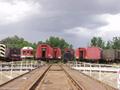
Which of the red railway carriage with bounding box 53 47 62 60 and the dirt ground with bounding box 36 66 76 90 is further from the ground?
the red railway carriage with bounding box 53 47 62 60

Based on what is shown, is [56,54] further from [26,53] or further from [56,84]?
[56,84]

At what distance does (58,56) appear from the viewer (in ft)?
328

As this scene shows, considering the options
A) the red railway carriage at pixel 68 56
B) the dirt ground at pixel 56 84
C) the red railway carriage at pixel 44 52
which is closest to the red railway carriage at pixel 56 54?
the red railway carriage at pixel 68 56

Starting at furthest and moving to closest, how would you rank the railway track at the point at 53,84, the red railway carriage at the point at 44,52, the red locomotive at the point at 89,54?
the red railway carriage at the point at 44,52
the red locomotive at the point at 89,54
the railway track at the point at 53,84

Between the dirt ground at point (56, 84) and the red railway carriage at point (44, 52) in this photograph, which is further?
the red railway carriage at point (44, 52)

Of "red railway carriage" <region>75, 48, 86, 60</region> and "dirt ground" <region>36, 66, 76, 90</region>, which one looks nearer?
"dirt ground" <region>36, 66, 76, 90</region>

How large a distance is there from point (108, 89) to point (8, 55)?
63362 mm

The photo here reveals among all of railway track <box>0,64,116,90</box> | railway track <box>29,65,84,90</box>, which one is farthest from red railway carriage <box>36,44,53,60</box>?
railway track <box>0,64,116,90</box>

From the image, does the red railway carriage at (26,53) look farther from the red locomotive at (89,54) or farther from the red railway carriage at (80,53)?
the red locomotive at (89,54)

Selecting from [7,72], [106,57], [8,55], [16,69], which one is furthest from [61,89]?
[106,57]

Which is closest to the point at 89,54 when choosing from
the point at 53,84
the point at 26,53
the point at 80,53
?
the point at 80,53

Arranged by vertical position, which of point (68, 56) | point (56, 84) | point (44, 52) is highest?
point (44, 52)

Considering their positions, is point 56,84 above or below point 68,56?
below

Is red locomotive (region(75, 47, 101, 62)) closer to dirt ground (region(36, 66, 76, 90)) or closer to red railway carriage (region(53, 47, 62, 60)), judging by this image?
red railway carriage (region(53, 47, 62, 60))
